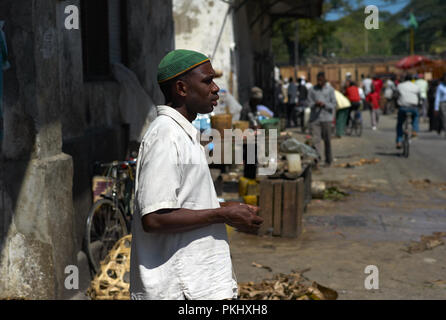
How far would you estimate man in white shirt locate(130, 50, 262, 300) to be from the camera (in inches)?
95.5

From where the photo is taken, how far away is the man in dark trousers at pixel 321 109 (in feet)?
47.2

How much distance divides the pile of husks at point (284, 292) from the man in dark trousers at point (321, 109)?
909cm

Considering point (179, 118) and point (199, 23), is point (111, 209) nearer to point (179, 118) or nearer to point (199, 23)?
point (179, 118)

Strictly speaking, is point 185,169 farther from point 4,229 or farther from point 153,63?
point 153,63

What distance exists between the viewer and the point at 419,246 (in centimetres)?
770

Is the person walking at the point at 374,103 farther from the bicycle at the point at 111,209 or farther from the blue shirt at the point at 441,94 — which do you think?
the bicycle at the point at 111,209

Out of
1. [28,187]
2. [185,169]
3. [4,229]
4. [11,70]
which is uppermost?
[11,70]

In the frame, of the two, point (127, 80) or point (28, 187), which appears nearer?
point (28, 187)

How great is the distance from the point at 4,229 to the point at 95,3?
3728mm

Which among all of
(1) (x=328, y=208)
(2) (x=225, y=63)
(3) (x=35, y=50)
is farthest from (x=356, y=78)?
(3) (x=35, y=50)

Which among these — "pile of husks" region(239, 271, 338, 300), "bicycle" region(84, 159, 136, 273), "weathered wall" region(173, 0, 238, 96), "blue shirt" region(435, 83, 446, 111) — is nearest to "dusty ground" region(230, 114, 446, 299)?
"pile of husks" region(239, 271, 338, 300)

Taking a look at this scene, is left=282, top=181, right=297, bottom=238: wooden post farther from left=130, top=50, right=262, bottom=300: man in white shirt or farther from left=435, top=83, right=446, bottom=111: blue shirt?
left=435, top=83, right=446, bottom=111: blue shirt

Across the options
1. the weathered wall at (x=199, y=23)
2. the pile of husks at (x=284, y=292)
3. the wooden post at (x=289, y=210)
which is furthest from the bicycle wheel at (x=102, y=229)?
the weathered wall at (x=199, y=23)

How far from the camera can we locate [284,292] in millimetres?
5410
